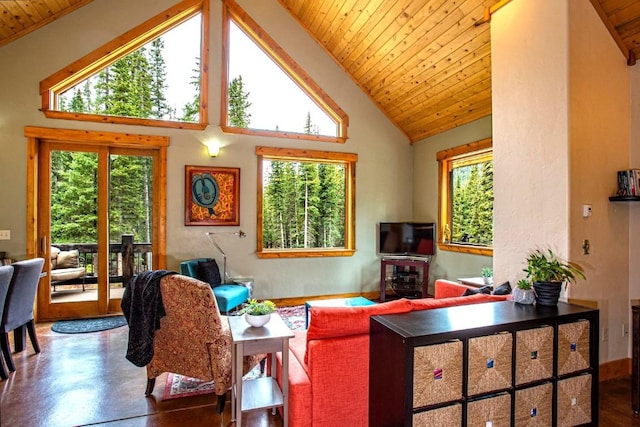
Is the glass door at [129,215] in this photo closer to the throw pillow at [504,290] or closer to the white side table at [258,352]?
the white side table at [258,352]

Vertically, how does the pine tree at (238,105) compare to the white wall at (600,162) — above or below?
above

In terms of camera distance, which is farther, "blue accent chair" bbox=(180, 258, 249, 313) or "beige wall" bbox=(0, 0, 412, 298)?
"beige wall" bbox=(0, 0, 412, 298)

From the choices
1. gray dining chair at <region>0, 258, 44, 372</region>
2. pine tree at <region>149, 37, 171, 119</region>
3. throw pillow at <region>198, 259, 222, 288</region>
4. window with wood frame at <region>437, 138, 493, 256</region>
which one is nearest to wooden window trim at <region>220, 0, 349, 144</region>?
pine tree at <region>149, 37, 171, 119</region>

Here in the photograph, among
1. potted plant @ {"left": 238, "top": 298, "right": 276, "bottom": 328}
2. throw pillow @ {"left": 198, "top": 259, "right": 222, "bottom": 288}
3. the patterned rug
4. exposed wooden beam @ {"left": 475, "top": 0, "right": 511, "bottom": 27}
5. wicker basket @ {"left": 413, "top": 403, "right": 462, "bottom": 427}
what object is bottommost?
the patterned rug

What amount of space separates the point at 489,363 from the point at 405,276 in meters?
3.77

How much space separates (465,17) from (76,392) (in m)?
5.06

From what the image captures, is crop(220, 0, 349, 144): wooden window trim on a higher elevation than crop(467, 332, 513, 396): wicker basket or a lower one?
higher

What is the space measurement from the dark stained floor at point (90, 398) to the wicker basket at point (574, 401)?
174cm

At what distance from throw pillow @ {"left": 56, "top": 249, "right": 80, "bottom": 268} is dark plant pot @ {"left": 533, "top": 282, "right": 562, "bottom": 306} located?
5250mm

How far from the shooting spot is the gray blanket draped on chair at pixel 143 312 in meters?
2.39

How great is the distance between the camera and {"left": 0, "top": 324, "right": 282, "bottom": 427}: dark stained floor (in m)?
2.24

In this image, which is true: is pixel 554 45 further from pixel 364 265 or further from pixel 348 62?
pixel 364 265

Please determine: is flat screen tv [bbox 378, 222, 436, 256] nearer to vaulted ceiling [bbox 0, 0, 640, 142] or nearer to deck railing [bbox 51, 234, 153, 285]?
vaulted ceiling [bbox 0, 0, 640, 142]

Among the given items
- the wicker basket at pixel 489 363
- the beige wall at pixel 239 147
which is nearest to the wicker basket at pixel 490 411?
the wicker basket at pixel 489 363
